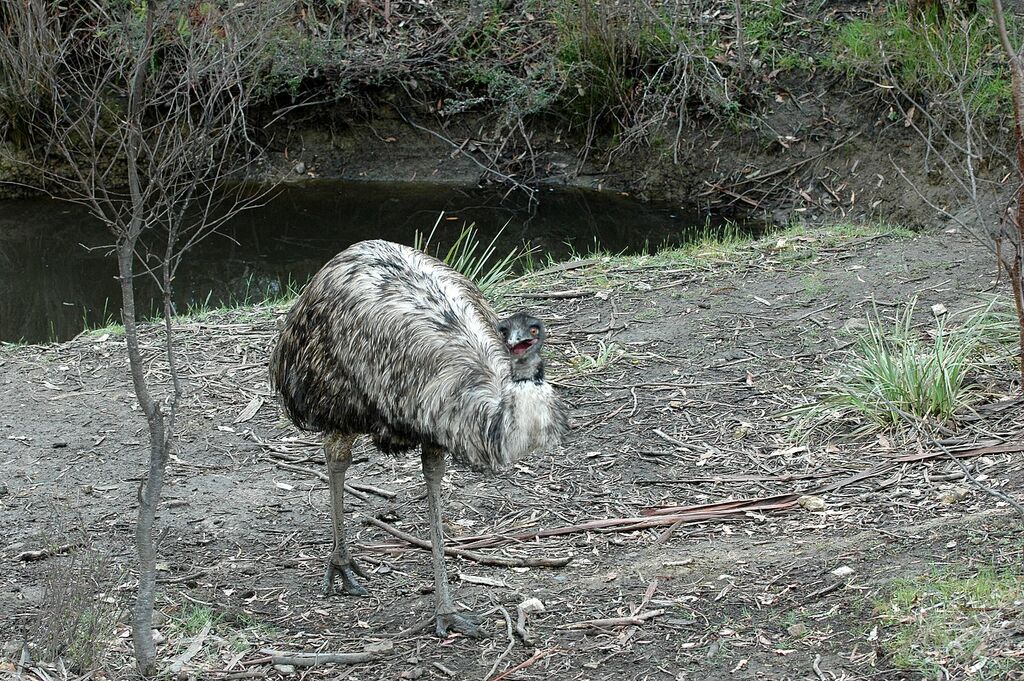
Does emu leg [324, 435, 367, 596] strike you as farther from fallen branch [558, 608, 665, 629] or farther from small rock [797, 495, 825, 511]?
small rock [797, 495, 825, 511]

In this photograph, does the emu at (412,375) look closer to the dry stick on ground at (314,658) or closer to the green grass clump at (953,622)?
the dry stick on ground at (314,658)

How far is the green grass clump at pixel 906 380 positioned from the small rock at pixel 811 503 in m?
0.70

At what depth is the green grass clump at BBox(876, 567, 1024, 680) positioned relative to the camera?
408 cm

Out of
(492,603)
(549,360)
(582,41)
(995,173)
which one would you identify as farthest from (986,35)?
(492,603)

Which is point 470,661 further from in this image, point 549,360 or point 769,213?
point 769,213

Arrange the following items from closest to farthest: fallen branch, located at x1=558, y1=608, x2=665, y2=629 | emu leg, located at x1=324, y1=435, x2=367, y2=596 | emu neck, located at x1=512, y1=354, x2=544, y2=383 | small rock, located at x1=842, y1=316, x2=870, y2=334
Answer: emu neck, located at x1=512, y1=354, x2=544, y2=383 → fallen branch, located at x1=558, y1=608, x2=665, y2=629 → emu leg, located at x1=324, y1=435, x2=367, y2=596 → small rock, located at x1=842, y1=316, x2=870, y2=334

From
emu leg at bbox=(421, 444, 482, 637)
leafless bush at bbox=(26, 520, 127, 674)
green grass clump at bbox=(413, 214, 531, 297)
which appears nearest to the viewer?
leafless bush at bbox=(26, 520, 127, 674)

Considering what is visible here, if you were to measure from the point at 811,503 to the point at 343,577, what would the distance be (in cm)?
203

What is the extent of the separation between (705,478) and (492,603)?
141 cm

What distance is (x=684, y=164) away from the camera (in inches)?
512

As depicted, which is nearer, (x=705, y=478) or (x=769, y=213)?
(x=705, y=478)

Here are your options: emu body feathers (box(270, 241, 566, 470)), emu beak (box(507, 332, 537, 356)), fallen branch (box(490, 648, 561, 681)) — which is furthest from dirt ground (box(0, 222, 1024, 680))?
emu beak (box(507, 332, 537, 356))

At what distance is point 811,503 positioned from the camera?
562 centimetres

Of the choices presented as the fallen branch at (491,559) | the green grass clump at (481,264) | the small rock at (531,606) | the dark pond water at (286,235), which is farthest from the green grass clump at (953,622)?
the dark pond water at (286,235)
